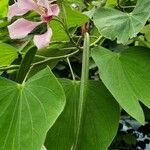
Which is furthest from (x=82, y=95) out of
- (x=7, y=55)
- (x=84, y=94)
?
(x=7, y=55)

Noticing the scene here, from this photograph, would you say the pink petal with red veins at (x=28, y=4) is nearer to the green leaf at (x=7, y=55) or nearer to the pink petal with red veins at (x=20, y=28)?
the pink petal with red veins at (x=20, y=28)

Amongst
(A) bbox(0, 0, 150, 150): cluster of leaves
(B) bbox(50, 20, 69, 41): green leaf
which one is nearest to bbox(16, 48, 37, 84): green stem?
(A) bbox(0, 0, 150, 150): cluster of leaves

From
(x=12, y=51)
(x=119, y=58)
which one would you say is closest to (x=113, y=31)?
(x=119, y=58)

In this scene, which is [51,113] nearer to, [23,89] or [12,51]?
[23,89]

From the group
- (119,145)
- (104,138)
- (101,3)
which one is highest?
(101,3)

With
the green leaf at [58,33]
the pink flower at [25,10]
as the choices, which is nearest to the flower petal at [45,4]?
the pink flower at [25,10]

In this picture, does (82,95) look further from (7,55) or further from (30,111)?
(7,55)
